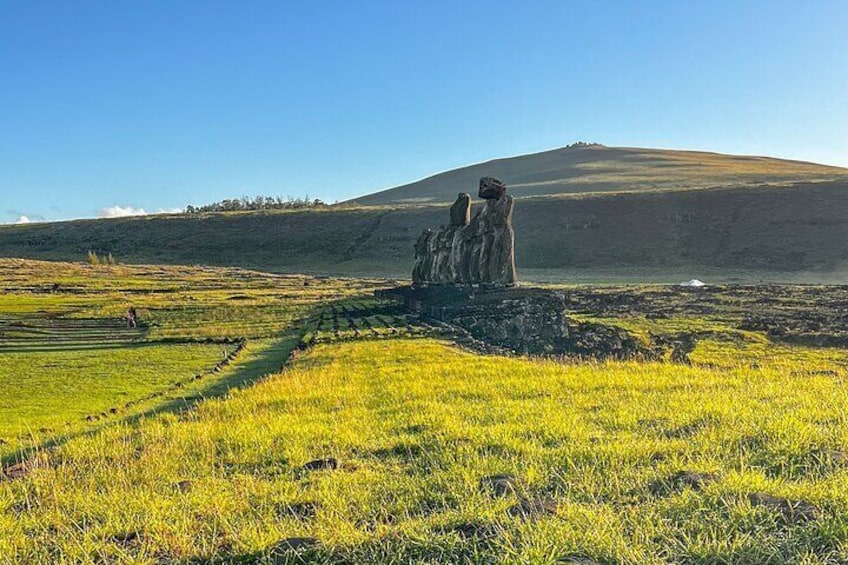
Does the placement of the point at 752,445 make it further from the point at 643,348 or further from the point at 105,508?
the point at 643,348

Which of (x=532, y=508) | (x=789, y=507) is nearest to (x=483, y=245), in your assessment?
(x=532, y=508)

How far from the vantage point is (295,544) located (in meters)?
4.98

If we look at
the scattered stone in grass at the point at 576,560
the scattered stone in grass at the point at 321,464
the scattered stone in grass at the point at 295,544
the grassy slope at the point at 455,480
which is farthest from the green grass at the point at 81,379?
the scattered stone in grass at the point at 576,560

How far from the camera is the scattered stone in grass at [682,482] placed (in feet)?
18.7

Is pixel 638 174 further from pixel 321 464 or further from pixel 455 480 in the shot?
pixel 455 480

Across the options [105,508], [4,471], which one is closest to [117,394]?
[4,471]

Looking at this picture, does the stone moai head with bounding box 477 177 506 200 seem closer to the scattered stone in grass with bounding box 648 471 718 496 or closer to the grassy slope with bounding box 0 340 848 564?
the grassy slope with bounding box 0 340 848 564

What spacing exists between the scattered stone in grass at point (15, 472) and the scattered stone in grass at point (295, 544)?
411cm

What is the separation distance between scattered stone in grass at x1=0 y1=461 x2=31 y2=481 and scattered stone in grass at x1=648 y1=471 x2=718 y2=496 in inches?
261

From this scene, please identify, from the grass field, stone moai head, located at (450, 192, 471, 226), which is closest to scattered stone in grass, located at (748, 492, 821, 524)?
the grass field

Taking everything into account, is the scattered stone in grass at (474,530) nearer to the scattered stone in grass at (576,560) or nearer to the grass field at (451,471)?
the grass field at (451,471)

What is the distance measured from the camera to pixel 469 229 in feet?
120

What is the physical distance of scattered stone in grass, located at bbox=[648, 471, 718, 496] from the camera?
5703 millimetres

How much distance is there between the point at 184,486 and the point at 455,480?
2693 millimetres
